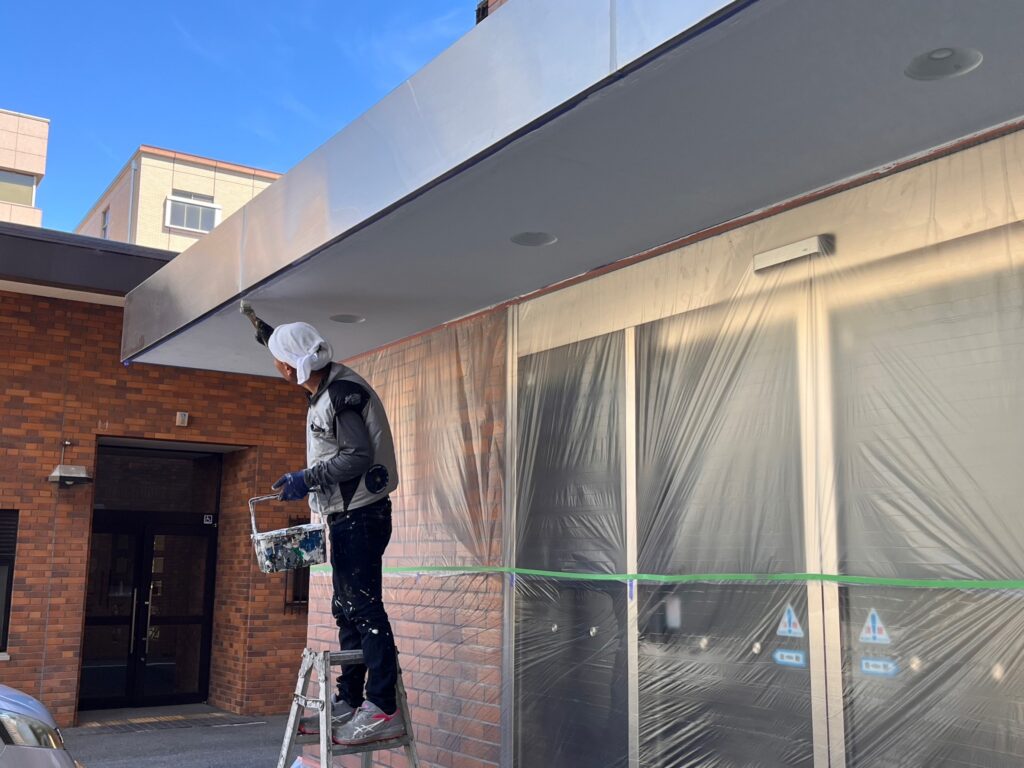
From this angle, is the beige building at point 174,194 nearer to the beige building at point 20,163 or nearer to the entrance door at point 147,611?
the beige building at point 20,163

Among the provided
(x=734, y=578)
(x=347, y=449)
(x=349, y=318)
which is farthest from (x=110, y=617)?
(x=734, y=578)

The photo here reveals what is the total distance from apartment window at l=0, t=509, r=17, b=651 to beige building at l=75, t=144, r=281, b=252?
29021 mm

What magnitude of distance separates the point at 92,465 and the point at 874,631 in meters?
9.13

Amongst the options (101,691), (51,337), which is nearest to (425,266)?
(51,337)

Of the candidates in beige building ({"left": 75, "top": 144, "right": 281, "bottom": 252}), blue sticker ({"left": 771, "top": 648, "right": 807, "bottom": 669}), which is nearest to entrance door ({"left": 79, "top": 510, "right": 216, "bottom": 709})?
blue sticker ({"left": 771, "top": 648, "right": 807, "bottom": 669})

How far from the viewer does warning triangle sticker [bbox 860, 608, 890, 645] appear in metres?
3.23

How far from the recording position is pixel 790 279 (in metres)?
3.71

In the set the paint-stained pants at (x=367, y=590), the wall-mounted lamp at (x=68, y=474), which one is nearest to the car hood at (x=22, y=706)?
the paint-stained pants at (x=367, y=590)

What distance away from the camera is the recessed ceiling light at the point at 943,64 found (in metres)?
2.61

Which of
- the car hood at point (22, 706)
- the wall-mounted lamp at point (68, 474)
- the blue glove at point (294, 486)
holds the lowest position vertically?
the car hood at point (22, 706)

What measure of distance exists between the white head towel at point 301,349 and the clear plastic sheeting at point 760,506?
1.22 metres

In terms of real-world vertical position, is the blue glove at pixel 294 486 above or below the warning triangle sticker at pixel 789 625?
above

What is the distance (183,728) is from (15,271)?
194 inches

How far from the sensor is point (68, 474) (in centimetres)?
995
